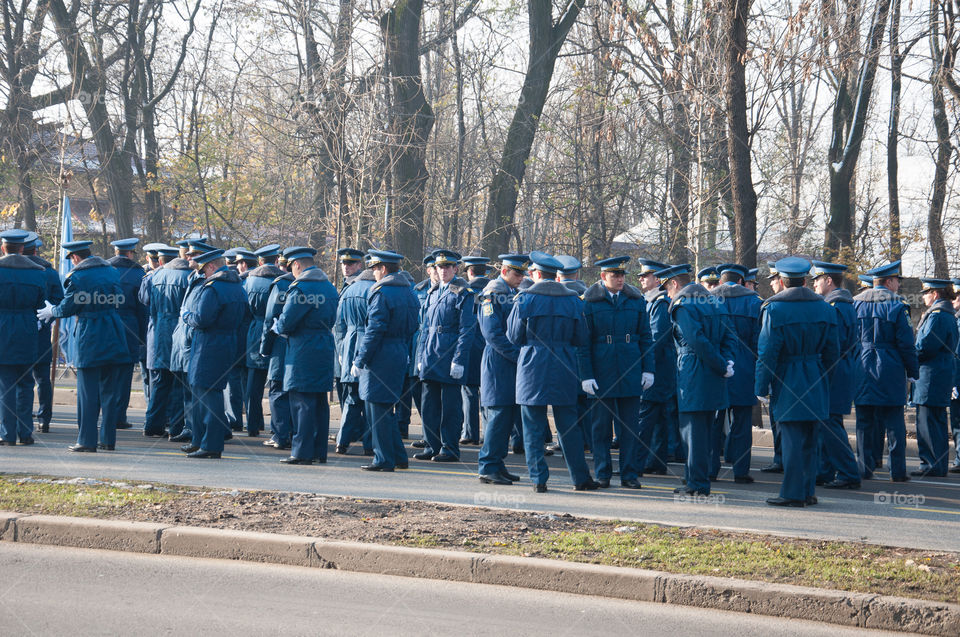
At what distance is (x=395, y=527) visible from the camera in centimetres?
725

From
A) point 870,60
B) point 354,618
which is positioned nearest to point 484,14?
point 870,60

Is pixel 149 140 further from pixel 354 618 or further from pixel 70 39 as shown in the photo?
pixel 354 618

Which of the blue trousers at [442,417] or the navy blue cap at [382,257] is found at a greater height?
the navy blue cap at [382,257]

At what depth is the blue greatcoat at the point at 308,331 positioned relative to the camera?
10328 millimetres

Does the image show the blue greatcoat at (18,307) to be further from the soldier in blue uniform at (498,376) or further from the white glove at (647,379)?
the white glove at (647,379)

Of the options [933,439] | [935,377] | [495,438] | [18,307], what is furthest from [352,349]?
[933,439]

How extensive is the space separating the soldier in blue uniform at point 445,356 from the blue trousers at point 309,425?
1.26m

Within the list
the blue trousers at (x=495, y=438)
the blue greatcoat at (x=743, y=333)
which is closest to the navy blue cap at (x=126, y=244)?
the blue trousers at (x=495, y=438)

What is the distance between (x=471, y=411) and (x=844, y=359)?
4.57 m

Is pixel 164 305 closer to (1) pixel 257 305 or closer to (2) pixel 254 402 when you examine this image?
(1) pixel 257 305

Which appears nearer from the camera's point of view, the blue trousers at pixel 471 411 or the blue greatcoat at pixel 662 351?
the blue greatcoat at pixel 662 351

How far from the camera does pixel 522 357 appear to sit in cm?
936

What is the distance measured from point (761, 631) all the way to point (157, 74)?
2767 centimetres

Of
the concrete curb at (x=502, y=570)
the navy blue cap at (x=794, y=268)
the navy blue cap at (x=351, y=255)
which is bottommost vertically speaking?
the concrete curb at (x=502, y=570)
